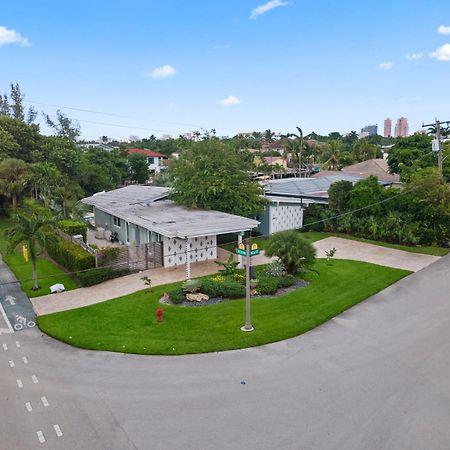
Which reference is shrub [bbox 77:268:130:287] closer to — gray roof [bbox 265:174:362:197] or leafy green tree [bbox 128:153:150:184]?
gray roof [bbox 265:174:362:197]

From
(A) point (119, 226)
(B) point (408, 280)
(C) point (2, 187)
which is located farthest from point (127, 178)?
(B) point (408, 280)

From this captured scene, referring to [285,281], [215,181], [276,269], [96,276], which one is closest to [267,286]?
[285,281]

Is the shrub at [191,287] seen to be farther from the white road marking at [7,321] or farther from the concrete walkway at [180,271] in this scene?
the white road marking at [7,321]

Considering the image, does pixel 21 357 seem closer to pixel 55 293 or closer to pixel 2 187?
pixel 55 293

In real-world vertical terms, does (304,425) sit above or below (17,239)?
below

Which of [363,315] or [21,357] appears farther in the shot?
[363,315]

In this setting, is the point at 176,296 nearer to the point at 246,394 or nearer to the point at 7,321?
the point at 7,321
